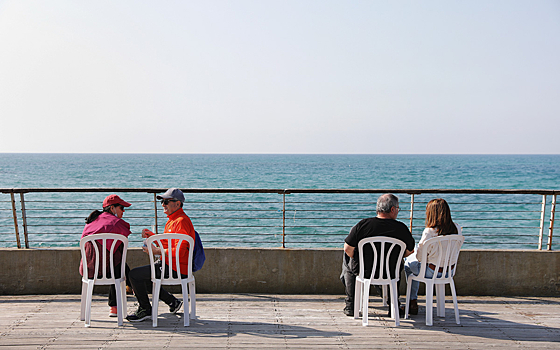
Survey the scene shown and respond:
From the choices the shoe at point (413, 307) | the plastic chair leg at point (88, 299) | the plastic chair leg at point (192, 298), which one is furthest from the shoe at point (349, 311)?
the plastic chair leg at point (88, 299)

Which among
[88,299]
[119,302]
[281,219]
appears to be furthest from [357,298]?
[281,219]

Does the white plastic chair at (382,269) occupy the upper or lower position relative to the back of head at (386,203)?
lower

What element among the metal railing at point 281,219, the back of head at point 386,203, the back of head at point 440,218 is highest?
the back of head at point 386,203

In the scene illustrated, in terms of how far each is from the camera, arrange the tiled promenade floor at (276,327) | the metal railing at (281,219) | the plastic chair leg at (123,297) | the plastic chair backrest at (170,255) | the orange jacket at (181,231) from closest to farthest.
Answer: the tiled promenade floor at (276,327)
the plastic chair backrest at (170,255)
the orange jacket at (181,231)
the plastic chair leg at (123,297)
the metal railing at (281,219)

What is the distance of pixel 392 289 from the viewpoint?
3.72 m

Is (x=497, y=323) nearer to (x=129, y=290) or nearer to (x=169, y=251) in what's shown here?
(x=169, y=251)

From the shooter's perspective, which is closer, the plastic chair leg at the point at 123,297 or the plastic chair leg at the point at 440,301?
the plastic chair leg at the point at 123,297

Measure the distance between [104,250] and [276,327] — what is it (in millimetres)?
1655

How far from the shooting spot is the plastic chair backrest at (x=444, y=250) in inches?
144

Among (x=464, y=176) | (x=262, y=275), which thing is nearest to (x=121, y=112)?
(x=464, y=176)

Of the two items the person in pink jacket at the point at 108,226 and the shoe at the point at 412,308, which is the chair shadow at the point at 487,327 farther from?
the person in pink jacket at the point at 108,226

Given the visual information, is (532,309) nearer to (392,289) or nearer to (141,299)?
(392,289)

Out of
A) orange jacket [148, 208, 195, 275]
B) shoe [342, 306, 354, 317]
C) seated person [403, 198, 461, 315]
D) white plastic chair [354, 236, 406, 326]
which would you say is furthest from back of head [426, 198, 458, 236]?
orange jacket [148, 208, 195, 275]

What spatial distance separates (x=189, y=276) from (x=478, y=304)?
312 cm
